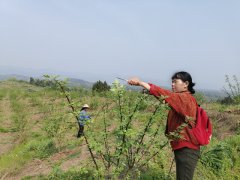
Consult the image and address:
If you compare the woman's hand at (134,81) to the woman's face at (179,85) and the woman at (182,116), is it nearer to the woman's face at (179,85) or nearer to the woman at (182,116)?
the woman at (182,116)

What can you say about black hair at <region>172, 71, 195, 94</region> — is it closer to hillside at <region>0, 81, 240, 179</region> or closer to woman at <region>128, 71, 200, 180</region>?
woman at <region>128, 71, 200, 180</region>

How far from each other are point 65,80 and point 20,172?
4719mm

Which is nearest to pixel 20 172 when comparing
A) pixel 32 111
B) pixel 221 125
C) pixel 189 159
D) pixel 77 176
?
pixel 77 176

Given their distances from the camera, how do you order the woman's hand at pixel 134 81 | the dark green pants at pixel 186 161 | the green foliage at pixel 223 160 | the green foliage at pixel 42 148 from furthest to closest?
the green foliage at pixel 42 148, the green foliage at pixel 223 160, the dark green pants at pixel 186 161, the woman's hand at pixel 134 81

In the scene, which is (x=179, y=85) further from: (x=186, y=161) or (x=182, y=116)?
(x=186, y=161)

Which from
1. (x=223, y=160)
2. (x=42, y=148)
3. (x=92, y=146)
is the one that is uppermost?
(x=92, y=146)

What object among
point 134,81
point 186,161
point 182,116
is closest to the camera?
point 134,81

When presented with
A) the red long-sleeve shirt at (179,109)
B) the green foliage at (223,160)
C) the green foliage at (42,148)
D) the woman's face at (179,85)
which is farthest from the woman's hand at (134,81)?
the green foliage at (42,148)

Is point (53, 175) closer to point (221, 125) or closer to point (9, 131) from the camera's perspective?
point (221, 125)

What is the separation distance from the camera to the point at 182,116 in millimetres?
4113

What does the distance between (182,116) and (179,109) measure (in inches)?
5.3

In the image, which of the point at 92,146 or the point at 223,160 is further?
the point at 223,160

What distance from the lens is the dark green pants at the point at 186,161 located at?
422 centimetres

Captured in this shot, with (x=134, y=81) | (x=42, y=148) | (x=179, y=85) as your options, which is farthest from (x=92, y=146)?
(x=42, y=148)
